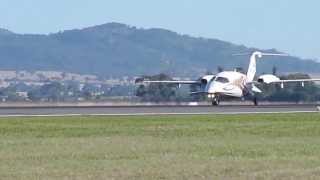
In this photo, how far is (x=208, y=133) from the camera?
1447 inches

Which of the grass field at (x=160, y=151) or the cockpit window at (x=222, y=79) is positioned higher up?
the cockpit window at (x=222, y=79)

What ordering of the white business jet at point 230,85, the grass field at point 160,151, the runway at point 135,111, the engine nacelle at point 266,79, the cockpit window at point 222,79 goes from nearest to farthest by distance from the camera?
the grass field at point 160,151 < the runway at point 135,111 < the white business jet at point 230,85 < the cockpit window at point 222,79 < the engine nacelle at point 266,79

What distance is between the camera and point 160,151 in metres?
28.0

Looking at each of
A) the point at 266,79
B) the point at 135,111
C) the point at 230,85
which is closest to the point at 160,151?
the point at 135,111

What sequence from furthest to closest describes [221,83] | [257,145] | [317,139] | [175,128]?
[221,83] < [175,128] < [317,139] < [257,145]

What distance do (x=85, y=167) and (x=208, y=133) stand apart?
13439mm

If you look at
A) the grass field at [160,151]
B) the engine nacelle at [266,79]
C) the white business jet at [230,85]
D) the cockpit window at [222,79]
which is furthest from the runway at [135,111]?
the engine nacelle at [266,79]

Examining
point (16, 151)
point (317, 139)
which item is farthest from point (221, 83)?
point (16, 151)

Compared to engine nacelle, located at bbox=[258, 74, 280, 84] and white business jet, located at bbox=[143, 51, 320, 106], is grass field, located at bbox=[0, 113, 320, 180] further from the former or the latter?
engine nacelle, located at bbox=[258, 74, 280, 84]

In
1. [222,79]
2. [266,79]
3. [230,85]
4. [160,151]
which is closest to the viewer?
[160,151]

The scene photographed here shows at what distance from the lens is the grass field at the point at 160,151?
22562 mm

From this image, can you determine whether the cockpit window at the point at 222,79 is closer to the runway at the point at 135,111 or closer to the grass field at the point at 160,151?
the runway at the point at 135,111

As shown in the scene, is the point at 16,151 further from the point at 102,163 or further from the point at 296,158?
the point at 296,158

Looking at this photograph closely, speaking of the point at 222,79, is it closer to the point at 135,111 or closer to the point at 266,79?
the point at 266,79
